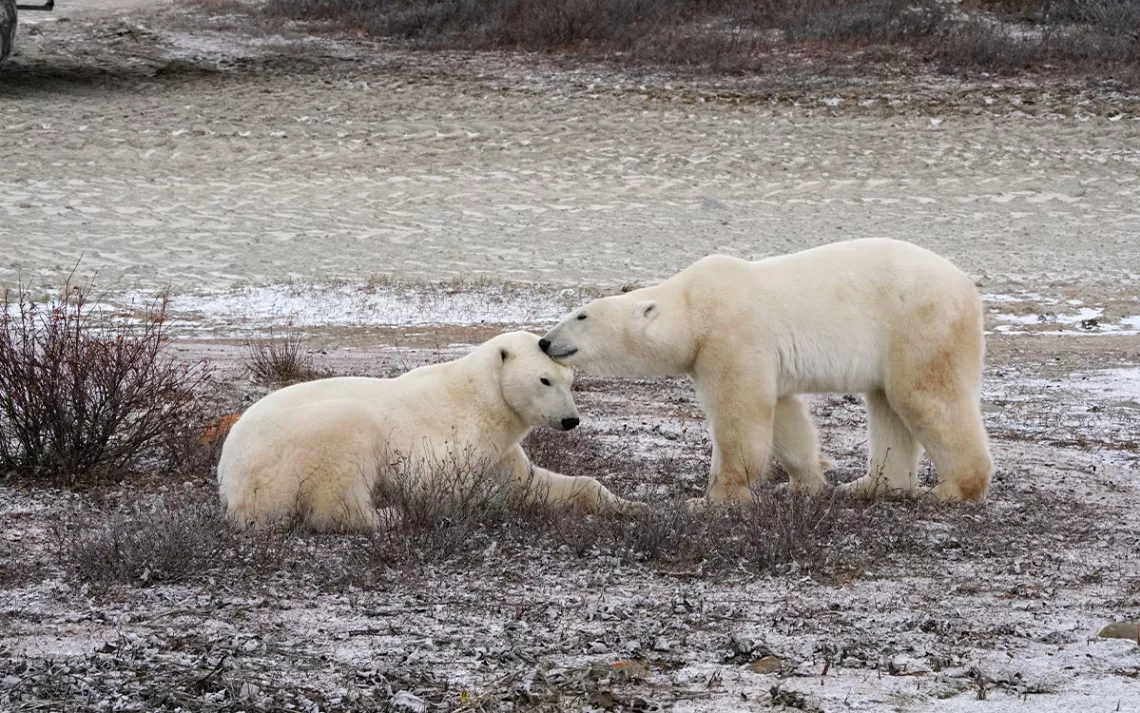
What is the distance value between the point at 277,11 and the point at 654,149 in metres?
10.6

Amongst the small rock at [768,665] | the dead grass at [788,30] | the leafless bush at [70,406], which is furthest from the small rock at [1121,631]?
the dead grass at [788,30]

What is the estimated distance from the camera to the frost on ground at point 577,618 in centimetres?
351

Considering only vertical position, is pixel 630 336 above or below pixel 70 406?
above

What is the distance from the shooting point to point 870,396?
257 inches

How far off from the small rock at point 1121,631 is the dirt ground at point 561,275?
0.31 feet

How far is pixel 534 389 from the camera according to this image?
5961mm

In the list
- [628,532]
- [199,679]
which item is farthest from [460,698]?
Answer: [628,532]

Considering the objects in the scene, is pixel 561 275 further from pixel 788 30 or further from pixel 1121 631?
pixel 1121 631

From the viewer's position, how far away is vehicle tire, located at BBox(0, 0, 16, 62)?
2195 cm

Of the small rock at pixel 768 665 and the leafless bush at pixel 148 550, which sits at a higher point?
the small rock at pixel 768 665

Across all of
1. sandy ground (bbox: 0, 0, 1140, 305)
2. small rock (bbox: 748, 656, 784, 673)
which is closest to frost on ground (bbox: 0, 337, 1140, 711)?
small rock (bbox: 748, 656, 784, 673)

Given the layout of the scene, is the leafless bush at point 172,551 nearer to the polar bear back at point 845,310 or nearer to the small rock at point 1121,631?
the polar bear back at point 845,310

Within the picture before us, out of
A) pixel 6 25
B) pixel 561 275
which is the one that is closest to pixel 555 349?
pixel 561 275

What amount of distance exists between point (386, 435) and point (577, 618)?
1.67 metres
